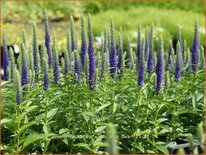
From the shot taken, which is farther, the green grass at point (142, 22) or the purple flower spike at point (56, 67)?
the green grass at point (142, 22)

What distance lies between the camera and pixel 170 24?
12.6 m

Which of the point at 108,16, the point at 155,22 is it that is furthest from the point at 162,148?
the point at 108,16

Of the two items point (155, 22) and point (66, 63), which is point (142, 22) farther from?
point (66, 63)

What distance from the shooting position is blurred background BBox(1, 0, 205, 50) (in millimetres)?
11570

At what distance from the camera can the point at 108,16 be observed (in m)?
13.0

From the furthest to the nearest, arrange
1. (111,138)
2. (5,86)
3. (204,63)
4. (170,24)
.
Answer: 1. (170,24)
2. (204,63)
3. (5,86)
4. (111,138)

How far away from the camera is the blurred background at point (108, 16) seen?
11.6 metres

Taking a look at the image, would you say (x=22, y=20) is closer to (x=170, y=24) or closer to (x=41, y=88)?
(x=170, y=24)

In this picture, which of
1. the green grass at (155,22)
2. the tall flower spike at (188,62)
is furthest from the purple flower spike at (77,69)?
the green grass at (155,22)

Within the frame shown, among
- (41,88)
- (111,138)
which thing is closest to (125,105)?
(41,88)

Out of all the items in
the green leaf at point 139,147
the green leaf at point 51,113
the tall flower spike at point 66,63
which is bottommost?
the green leaf at point 139,147

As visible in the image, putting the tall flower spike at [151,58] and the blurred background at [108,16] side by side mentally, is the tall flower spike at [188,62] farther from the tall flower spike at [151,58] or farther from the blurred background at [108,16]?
the blurred background at [108,16]

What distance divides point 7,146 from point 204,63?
2382mm

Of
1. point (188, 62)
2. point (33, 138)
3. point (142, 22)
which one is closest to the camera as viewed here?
point (33, 138)
